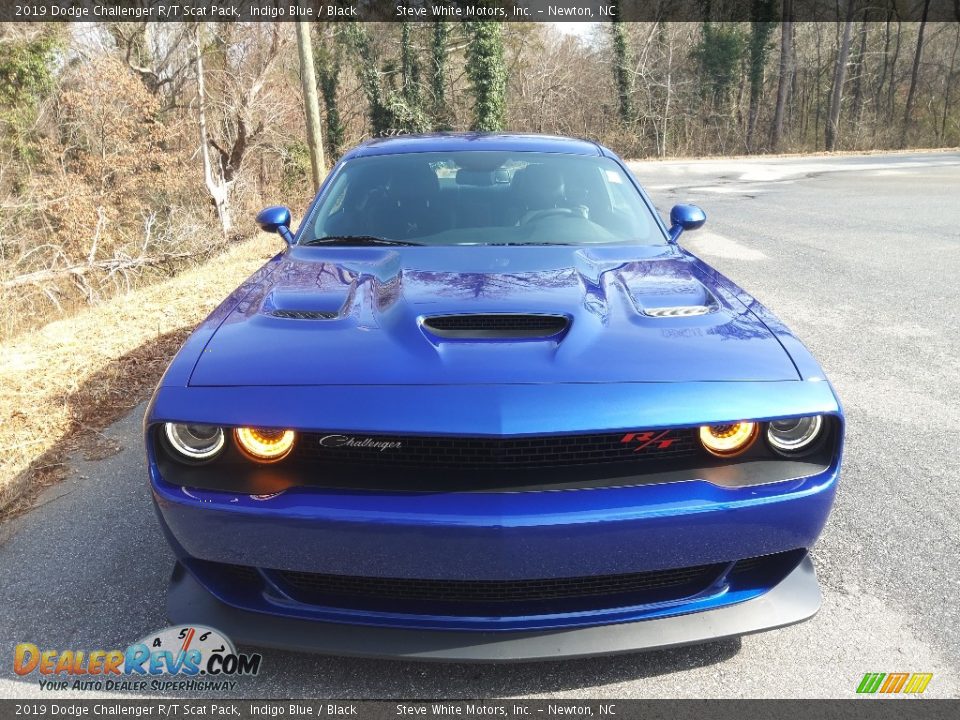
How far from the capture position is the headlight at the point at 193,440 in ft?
6.15

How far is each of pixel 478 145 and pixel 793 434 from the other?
2.35 m

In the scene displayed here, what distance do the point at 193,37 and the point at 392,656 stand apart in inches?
1068

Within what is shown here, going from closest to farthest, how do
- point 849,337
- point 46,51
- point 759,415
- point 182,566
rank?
point 759,415
point 182,566
point 849,337
point 46,51

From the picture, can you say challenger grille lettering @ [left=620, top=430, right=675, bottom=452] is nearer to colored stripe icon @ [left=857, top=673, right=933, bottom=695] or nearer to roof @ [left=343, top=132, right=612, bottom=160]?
colored stripe icon @ [left=857, top=673, right=933, bottom=695]

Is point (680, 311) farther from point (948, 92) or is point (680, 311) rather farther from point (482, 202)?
point (948, 92)

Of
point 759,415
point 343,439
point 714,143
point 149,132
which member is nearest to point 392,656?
point 343,439

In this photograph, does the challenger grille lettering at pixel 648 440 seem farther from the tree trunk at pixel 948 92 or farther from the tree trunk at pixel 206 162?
the tree trunk at pixel 948 92

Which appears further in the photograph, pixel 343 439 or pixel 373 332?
pixel 373 332

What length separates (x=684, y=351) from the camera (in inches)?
78.1

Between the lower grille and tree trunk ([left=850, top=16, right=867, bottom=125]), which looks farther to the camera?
tree trunk ([left=850, top=16, right=867, bottom=125])

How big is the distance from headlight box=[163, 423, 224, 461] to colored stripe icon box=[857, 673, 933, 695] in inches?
76.0

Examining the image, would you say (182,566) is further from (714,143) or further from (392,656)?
(714,143)

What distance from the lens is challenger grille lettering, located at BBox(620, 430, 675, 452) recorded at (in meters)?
1.83

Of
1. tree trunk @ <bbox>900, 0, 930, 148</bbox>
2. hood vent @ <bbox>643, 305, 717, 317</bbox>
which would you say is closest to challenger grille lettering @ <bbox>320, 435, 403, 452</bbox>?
hood vent @ <bbox>643, 305, 717, 317</bbox>
